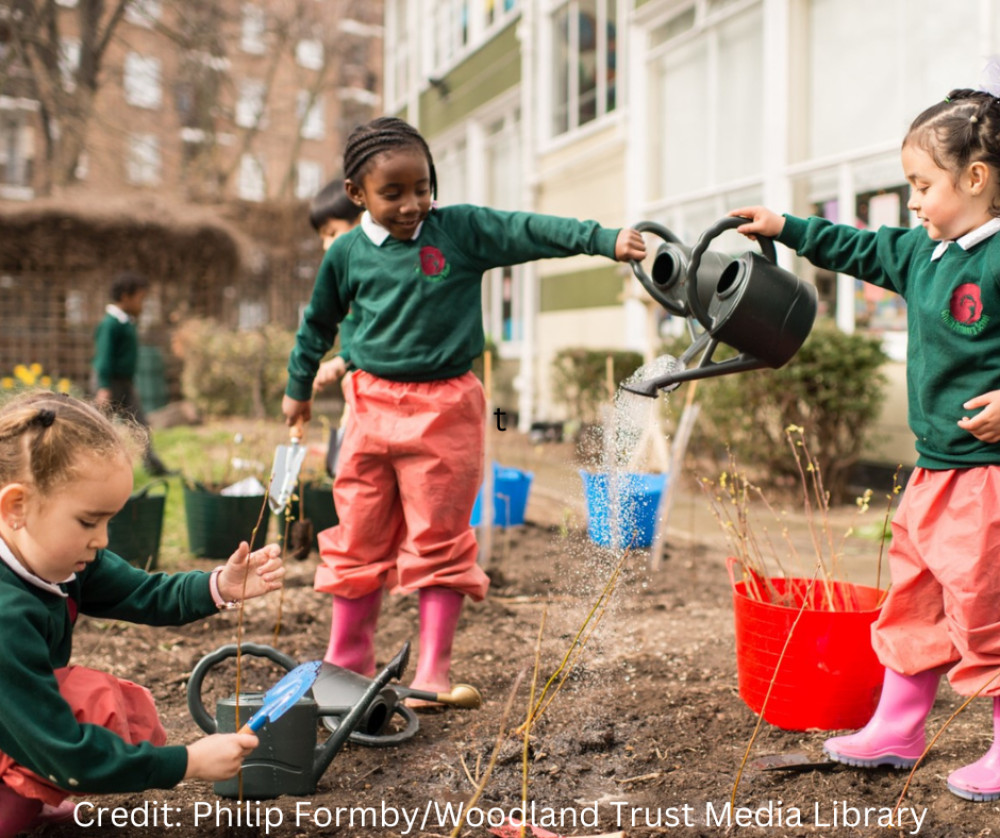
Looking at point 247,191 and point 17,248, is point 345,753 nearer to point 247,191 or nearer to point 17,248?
point 17,248

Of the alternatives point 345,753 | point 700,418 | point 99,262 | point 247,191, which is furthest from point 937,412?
point 247,191

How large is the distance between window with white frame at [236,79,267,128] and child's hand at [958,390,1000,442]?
21.4 metres

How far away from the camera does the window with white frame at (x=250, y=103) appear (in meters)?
21.9

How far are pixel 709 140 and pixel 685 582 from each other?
4972 mm

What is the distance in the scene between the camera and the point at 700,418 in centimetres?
633

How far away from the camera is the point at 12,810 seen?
5.59 ft

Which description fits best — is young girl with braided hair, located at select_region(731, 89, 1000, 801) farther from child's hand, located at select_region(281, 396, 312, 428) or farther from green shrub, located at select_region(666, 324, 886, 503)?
green shrub, located at select_region(666, 324, 886, 503)

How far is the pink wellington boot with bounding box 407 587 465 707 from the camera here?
8.48 ft

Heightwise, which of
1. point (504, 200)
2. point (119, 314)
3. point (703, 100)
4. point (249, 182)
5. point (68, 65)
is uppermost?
point (249, 182)

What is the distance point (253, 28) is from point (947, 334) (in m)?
25.5

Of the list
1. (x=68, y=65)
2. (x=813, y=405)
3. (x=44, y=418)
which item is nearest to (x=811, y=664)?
(x=44, y=418)

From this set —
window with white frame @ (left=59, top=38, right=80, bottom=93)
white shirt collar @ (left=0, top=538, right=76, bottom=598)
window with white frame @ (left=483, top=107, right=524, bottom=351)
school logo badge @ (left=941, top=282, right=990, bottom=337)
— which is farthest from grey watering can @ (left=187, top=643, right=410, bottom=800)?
window with white frame @ (left=59, top=38, right=80, bottom=93)

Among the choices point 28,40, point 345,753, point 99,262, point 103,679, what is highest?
point 28,40

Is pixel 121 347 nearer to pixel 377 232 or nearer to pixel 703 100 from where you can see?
pixel 377 232
